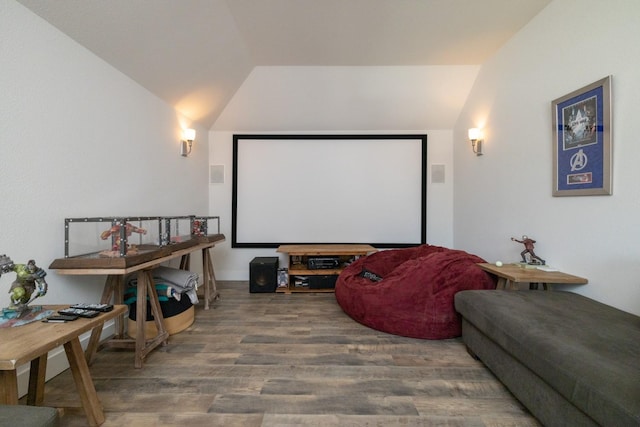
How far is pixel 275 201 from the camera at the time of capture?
3836 millimetres

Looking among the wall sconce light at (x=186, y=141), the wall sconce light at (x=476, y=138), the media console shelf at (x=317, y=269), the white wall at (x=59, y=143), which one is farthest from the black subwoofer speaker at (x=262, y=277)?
the wall sconce light at (x=476, y=138)

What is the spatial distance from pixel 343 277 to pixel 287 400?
1477 millimetres

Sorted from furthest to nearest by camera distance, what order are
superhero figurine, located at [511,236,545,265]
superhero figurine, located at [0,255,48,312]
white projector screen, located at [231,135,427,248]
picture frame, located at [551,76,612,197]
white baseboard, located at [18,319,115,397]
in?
white projector screen, located at [231,135,427,248], superhero figurine, located at [511,236,545,265], picture frame, located at [551,76,612,197], white baseboard, located at [18,319,115,397], superhero figurine, located at [0,255,48,312]

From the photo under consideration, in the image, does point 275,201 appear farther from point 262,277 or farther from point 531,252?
point 531,252

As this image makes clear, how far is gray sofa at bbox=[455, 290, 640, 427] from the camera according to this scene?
95 cm

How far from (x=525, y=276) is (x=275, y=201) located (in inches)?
118

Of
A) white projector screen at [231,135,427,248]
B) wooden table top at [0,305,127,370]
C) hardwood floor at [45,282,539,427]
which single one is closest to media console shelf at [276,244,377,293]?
white projector screen at [231,135,427,248]

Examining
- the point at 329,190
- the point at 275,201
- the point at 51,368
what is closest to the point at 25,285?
the point at 51,368

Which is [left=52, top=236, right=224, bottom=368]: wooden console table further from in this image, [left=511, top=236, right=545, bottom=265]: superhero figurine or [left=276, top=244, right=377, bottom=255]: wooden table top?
[left=511, top=236, right=545, bottom=265]: superhero figurine

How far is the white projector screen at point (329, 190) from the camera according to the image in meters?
3.83

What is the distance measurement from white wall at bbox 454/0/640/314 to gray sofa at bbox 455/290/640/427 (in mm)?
354

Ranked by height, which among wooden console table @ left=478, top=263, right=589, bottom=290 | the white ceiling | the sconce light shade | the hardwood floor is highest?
the white ceiling

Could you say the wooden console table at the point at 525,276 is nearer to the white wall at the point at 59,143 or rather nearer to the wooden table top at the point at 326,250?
the wooden table top at the point at 326,250

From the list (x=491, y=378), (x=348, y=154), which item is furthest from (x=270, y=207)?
(x=491, y=378)
